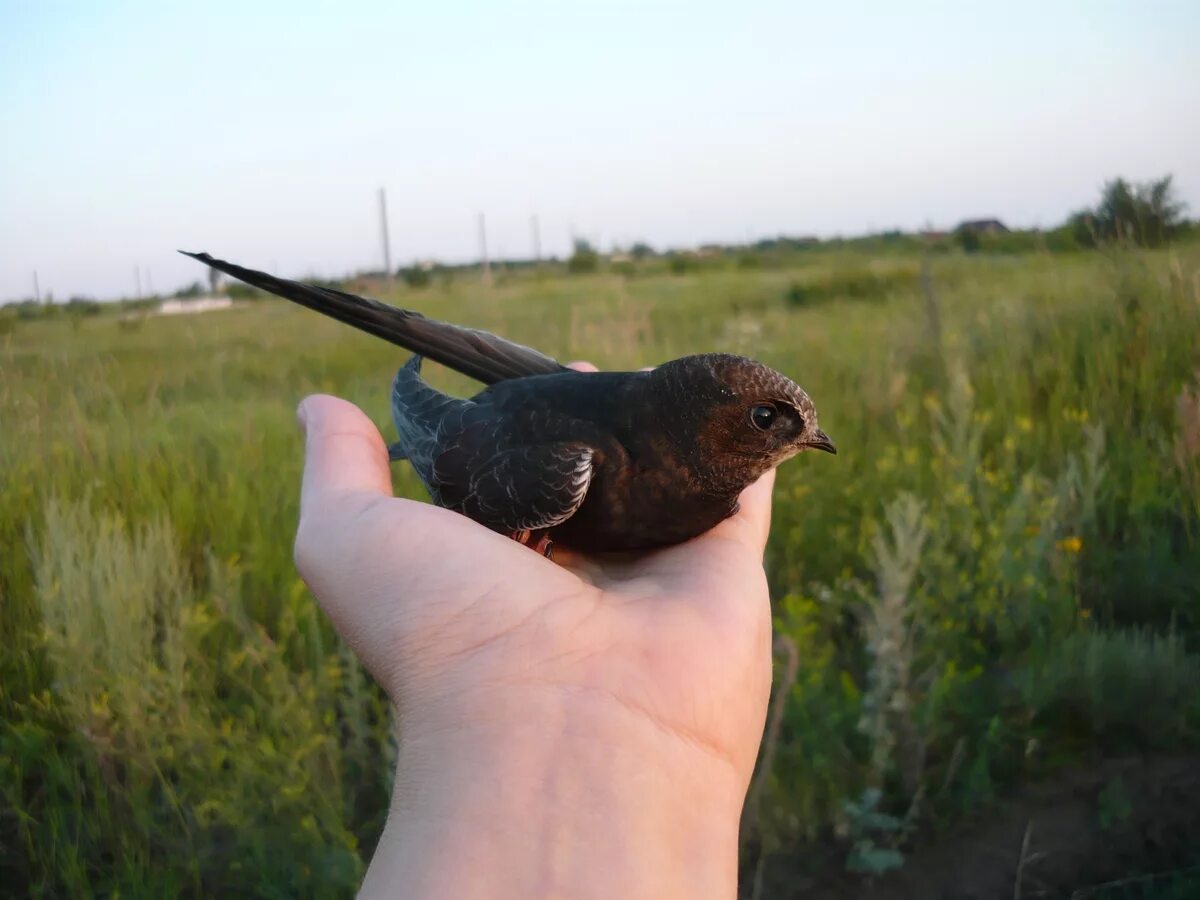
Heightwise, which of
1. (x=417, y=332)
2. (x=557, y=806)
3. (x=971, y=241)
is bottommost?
(x=557, y=806)

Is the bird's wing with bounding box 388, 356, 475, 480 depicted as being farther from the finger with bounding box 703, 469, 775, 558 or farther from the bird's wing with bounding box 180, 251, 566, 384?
the finger with bounding box 703, 469, 775, 558

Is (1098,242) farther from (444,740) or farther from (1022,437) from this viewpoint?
(444,740)

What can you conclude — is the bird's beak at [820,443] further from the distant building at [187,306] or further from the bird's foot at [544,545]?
the distant building at [187,306]

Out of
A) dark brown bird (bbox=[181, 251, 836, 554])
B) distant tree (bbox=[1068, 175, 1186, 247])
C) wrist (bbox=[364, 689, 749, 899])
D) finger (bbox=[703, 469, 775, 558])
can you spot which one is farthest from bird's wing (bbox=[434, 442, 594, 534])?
distant tree (bbox=[1068, 175, 1186, 247])

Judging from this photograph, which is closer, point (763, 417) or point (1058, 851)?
point (763, 417)

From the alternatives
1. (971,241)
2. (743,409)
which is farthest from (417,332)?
(971,241)

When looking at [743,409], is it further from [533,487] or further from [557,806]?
[557,806]

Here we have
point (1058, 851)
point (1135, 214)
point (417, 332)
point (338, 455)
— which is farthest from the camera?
point (1135, 214)

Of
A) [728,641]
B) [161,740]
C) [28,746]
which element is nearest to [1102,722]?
[728,641]
